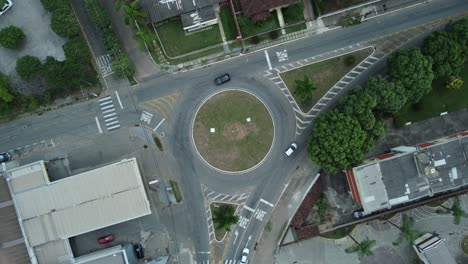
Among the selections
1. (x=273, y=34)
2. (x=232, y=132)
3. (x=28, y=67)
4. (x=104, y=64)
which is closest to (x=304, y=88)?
(x=273, y=34)

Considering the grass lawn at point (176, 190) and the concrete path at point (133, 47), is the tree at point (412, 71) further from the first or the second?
the grass lawn at point (176, 190)

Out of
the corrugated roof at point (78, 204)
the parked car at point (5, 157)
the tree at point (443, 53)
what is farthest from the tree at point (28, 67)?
the tree at point (443, 53)

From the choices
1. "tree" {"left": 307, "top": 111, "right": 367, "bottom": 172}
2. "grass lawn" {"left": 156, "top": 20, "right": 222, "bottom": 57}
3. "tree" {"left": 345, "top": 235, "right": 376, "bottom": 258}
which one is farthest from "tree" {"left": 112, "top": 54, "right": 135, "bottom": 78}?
"tree" {"left": 345, "top": 235, "right": 376, "bottom": 258}

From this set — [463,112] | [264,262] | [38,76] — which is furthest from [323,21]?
[38,76]

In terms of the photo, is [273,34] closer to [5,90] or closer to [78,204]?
[78,204]

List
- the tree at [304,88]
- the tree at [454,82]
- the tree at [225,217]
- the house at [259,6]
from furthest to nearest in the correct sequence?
the tree at [225,217] < the tree at [454,82] < the house at [259,6] < the tree at [304,88]

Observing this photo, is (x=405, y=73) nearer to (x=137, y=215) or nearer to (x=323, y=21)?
(x=323, y=21)
